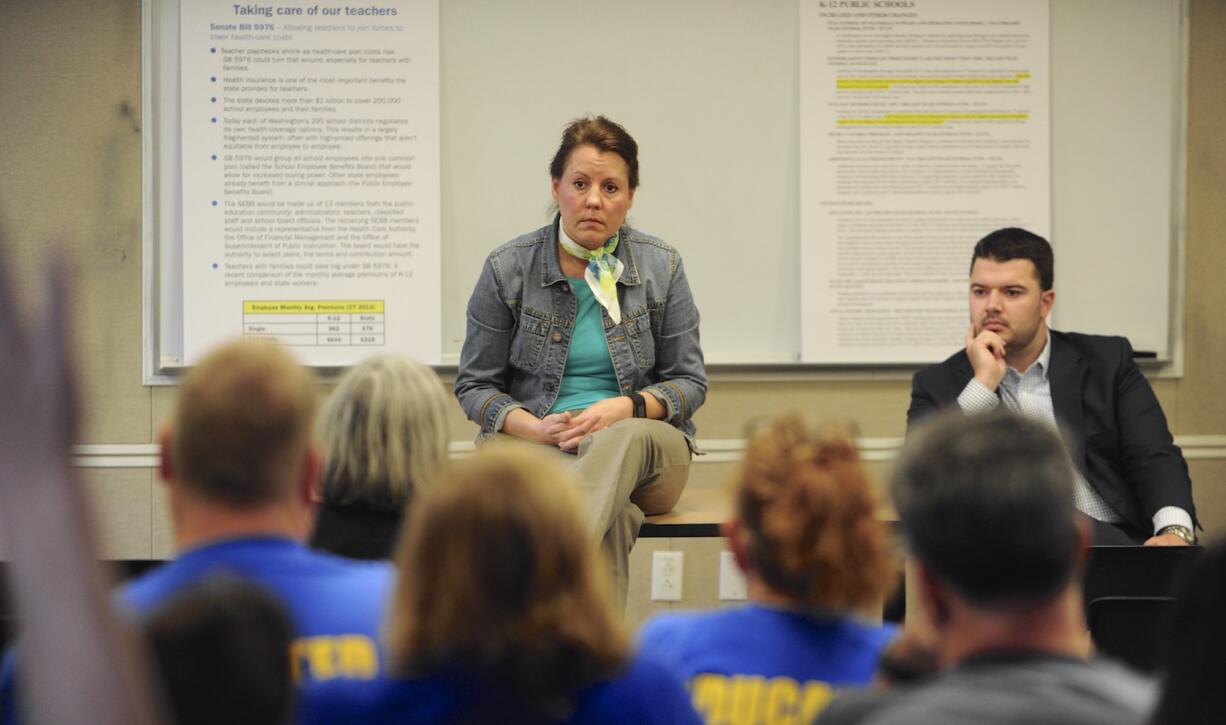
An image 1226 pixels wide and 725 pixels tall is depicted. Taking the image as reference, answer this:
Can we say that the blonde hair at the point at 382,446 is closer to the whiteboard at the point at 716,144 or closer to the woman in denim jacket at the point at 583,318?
the woman in denim jacket at the point at 583,318

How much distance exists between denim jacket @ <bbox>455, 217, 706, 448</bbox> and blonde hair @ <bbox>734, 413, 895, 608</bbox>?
1.96 metres

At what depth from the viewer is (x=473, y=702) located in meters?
1.03

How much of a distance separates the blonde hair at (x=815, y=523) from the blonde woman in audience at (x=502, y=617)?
28 cm

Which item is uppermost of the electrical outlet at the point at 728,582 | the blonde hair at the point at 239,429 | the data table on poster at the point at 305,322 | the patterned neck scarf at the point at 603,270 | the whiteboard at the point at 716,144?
the whiteboard at the point at 716,144

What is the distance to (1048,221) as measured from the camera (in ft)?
13.8

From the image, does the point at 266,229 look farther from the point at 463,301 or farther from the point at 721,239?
the point at 721,239

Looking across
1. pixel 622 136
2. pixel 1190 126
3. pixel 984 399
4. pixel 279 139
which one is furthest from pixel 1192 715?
pixel 1190 126

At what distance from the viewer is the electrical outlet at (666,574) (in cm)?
418

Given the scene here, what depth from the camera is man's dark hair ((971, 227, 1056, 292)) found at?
337 cm

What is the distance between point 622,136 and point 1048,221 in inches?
67.4

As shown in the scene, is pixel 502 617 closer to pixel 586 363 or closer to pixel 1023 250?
pixel 586 363

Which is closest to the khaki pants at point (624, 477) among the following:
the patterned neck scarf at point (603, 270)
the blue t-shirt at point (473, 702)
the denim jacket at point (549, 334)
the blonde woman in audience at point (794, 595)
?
the denim jacket at point (549, 334)

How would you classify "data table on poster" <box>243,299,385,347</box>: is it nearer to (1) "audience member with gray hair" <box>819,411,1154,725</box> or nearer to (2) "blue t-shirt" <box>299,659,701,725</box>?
(2) "blue t-shirt" <box>299,659,701,725</box>

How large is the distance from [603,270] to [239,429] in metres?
2.18
